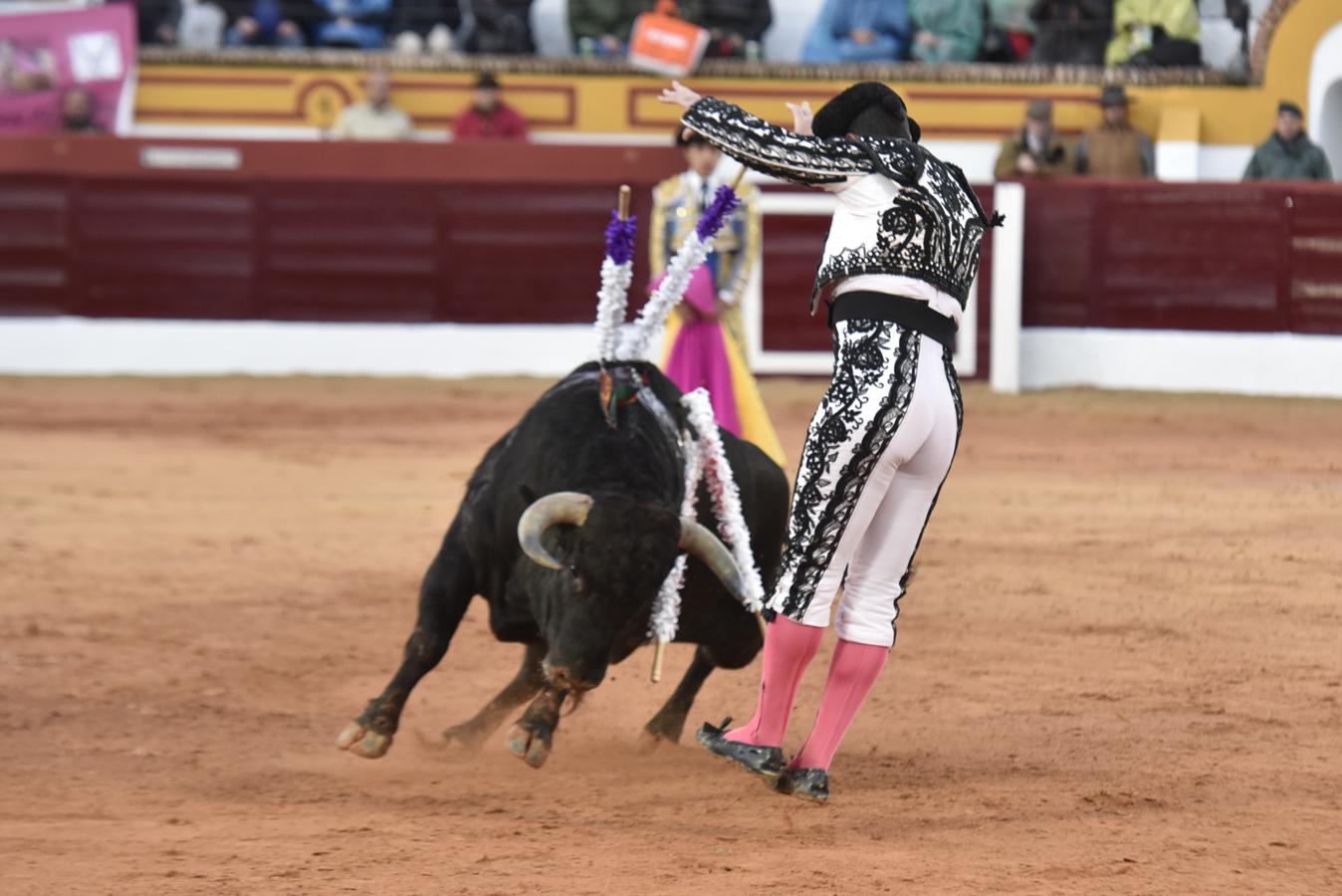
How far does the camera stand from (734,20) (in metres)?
11.1

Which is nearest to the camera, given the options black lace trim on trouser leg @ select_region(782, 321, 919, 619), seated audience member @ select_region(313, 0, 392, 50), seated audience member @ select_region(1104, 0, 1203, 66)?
black lace trim on trouser leg @ select_region(782, 321, 919, 619)

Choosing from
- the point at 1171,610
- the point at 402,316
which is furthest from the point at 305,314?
the point at 1171,610

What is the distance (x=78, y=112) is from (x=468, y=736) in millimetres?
7964

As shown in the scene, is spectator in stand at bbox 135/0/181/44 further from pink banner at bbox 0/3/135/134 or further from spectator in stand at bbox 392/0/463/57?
spectator in stand at bbox 392/0/463/57

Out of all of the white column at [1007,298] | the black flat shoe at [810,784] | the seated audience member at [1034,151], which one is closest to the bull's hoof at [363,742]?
the black flat shoe at [810,784]

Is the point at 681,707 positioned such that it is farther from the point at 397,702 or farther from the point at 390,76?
the point at 390,76

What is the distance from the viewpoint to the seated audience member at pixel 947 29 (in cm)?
1102

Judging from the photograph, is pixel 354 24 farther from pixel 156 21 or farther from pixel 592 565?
pixel 592 565

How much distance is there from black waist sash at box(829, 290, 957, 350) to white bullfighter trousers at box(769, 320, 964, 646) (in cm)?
1

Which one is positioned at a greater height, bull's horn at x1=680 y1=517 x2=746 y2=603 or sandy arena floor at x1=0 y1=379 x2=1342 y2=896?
bull's horn at x1=680 y1=517 x2=746 y2=603

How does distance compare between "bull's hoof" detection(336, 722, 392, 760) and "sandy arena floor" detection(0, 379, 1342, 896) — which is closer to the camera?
"sandy arena floor" detection(0, 379, 1342, 896)

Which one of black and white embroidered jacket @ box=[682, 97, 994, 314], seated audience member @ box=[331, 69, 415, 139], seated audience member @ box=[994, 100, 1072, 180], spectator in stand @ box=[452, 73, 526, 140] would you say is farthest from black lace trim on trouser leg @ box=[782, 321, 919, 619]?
seated audience member @ box=[331, 69, 415, 139]

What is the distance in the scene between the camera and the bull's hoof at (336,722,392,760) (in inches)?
134

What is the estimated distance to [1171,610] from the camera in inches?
201
